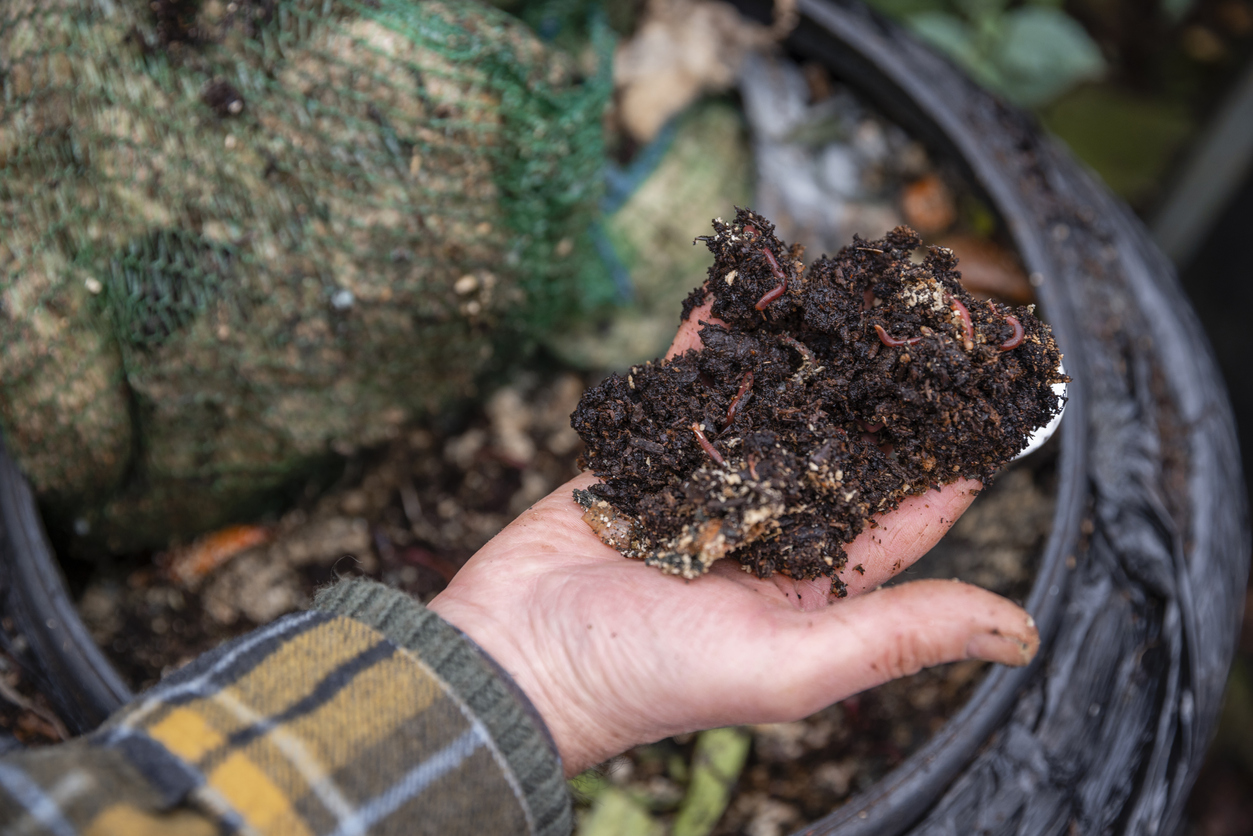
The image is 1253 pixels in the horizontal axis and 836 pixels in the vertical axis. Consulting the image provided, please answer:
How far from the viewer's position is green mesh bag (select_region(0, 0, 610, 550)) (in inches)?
62.2

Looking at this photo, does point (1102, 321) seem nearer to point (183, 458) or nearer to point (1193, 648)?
point (1193, 648)

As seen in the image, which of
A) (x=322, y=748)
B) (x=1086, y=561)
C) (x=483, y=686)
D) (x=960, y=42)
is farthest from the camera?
(x=960, y=42)

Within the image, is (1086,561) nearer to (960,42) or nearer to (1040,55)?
(1040,55)

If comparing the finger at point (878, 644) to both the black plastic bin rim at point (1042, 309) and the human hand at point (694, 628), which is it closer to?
the human hand at point (694, 628)

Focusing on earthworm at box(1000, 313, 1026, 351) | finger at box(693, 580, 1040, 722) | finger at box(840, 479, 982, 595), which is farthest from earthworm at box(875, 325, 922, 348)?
finger at box(693, 580, 1040, 722)

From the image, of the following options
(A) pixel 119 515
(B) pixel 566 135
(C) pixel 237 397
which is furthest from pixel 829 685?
(A) pixel 119 515

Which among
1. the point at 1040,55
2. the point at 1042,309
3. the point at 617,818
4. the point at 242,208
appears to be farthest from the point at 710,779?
the point at 1040,55

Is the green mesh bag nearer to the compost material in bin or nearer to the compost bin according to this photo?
the compost bin

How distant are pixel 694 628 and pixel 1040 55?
247cm

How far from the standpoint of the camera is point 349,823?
940 mm

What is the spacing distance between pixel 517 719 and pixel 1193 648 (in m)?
1.58

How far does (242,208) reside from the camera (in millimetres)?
1666

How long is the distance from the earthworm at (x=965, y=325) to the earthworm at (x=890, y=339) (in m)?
0.07

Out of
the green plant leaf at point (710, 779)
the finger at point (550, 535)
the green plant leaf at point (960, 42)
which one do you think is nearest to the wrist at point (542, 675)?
the finger at point (550, 535)
